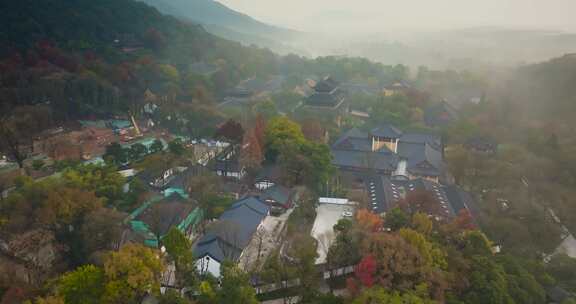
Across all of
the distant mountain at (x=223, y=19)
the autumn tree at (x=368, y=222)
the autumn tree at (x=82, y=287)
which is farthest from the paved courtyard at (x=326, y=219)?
the distant mountain at (x=223, y=19)

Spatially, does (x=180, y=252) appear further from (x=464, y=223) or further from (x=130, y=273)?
(x=464, y=223)

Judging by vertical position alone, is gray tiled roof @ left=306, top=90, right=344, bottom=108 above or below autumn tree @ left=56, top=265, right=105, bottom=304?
above

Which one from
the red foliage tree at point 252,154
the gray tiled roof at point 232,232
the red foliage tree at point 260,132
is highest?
the red foliage tree at point 260,132

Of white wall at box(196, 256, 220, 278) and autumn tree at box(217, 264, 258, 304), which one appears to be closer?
autumn tree at box(217, 264, 258, 304)

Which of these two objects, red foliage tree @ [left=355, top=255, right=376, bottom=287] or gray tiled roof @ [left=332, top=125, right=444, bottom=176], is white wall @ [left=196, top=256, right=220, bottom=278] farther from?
gray tiled roof @ [left=332, top=125, right=444, bottom=176]

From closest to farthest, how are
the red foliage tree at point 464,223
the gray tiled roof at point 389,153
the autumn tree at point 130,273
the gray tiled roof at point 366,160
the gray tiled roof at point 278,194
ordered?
the autumn tree at point 130,273 < the red foliage tree at point 464,223 < the gray tiled roof at point 278,194 < the gray tiled roof at point 366,160 < the gray tiled roof at point 389,153

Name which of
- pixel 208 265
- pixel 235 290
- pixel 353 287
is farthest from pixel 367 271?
pixel 208 265

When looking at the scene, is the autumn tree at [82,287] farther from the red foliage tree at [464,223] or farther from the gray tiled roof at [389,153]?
the gray tiled roof at [389,153]

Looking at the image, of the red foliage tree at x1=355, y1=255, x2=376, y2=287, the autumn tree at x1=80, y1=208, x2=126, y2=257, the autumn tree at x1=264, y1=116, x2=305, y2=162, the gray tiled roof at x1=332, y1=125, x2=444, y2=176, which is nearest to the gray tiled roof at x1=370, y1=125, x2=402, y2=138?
the gray tiled roof at x1=332, y1=125, x2=444, y2=176

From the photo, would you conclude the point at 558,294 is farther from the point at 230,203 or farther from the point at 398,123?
the point at 398,123
